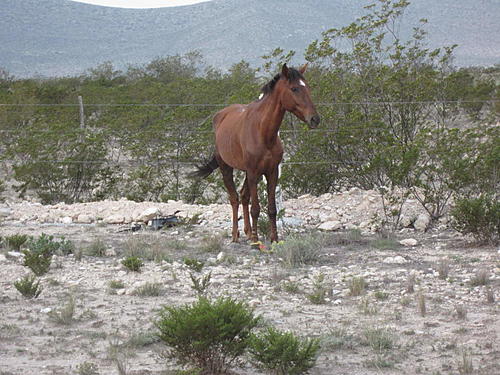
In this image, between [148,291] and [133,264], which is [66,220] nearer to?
[133,264]

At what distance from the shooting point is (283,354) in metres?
4.43

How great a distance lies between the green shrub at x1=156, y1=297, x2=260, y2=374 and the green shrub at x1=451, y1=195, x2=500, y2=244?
5.00 m

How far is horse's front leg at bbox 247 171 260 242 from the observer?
935 centimetres

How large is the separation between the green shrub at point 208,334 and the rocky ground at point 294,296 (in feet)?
0.64

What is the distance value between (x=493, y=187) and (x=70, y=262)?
20.5 feet

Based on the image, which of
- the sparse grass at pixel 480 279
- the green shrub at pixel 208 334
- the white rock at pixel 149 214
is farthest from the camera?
the white rock at pixel 149 214

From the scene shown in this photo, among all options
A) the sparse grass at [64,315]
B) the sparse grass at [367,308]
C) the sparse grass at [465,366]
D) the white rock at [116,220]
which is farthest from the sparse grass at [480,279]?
the white rock at [116,220]

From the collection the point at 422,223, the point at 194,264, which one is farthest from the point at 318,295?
the point at 422,223

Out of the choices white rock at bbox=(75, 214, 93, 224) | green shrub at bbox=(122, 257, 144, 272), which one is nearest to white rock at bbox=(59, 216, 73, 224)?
white rock at bbox=(75, 214, 93, 224)

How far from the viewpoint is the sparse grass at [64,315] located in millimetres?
5848

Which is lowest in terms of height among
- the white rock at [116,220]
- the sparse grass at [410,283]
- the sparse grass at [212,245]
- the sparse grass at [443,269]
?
the sparse grass at [410,283]

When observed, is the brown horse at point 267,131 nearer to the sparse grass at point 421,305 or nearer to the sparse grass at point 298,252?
the sparse grass at point 298,252

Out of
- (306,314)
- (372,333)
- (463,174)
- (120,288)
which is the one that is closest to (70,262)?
(120,288)

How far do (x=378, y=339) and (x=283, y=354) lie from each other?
3.35 feet
